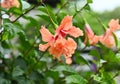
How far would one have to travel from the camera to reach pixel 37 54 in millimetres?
1287

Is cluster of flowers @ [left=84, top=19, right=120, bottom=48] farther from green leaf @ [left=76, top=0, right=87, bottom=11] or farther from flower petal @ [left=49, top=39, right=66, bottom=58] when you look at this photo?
flower petal @ [left=49, top=39, right=66, bottom=58]

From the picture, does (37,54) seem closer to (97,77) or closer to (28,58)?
(28,58)

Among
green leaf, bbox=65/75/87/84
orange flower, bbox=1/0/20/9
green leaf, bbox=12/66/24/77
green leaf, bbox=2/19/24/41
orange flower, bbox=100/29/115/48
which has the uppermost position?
orange flower, bbox=1/0/20/9

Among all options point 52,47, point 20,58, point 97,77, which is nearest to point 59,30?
point 52,47

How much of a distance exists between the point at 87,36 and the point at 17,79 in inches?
9.7

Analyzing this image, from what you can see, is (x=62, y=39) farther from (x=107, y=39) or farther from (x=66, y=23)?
(x=107, y=39)

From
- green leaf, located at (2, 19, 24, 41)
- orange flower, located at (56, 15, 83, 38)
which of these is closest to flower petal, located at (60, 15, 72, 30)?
orange flower, located at (56, 15, 83, 38)

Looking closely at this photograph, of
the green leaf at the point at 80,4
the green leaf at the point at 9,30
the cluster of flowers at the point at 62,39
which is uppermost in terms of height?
the green leaf at the point at 80,4

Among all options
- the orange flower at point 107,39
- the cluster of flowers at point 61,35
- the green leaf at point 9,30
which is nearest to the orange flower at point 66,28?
the cluster of flowers at point 61,35

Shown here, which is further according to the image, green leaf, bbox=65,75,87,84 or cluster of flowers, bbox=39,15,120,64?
green leaf, bbox=65,75,87,84

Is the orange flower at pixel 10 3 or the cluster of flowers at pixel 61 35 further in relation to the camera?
the orange flower at pixel 10 3

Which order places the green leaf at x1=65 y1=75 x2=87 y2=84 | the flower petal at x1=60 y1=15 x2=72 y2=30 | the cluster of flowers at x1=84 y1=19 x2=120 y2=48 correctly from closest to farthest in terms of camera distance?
the flower petal at x1=60 y1=15 x2=72 y2=30, the green leaf at x1=65 y1=75 x2=87 y2=84, the cluster of flowers at x1=84 y1=19 x2=120 y2=48

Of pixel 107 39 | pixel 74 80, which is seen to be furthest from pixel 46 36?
pixel 107 39

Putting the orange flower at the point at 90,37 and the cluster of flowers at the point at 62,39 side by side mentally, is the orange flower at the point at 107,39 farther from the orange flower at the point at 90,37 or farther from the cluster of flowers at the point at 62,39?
the cluster of flowers at the point at 62,39
